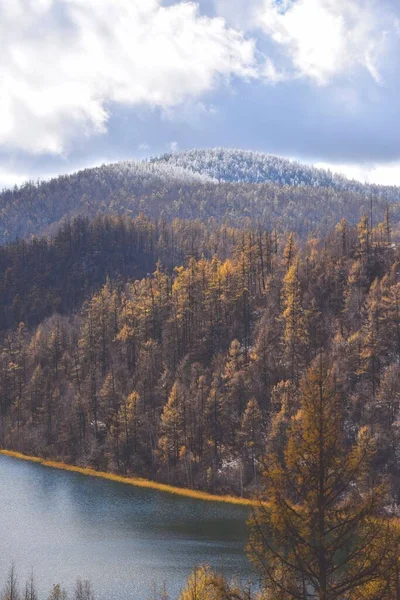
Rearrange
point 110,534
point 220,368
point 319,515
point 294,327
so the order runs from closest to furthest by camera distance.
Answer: point 319,515 → point 110,534 → point 294,327 → point 220,368

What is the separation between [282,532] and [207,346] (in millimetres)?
105344

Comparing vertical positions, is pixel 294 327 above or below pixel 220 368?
above

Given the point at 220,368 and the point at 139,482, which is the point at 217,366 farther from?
the point at 139,482

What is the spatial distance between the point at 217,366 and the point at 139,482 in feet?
84.2

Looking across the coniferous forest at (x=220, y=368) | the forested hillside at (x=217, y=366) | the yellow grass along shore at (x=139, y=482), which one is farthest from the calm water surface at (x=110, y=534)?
the forested hillside at (x=217, y=366)

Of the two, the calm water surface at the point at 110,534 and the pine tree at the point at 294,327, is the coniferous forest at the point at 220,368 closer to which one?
the pine tree at the point at 294,327

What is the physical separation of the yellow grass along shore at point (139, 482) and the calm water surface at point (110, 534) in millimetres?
1996

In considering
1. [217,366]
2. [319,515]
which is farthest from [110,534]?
[319,515]

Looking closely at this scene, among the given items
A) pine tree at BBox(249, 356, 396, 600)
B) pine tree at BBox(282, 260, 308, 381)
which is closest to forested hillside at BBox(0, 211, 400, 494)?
pine tree at BBox(282, 260, 308, 381)

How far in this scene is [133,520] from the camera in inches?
3068

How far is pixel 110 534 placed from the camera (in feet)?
235

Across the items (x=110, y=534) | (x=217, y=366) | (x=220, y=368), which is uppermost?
(x=217, y=366)

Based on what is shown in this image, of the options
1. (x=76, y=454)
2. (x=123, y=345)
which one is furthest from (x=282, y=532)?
(x=123, y=345)

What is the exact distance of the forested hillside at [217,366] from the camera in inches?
3725
